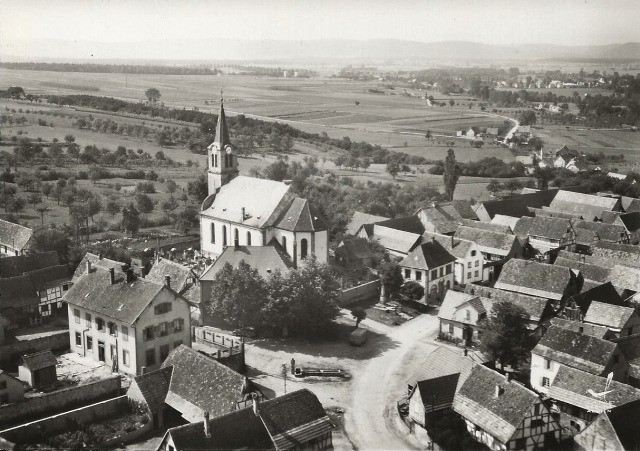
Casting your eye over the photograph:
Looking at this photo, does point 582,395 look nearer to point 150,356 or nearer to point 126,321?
point 150,356

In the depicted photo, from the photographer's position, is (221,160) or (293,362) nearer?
(293,362)

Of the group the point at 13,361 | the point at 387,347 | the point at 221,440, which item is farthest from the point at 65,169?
the point at 221,440

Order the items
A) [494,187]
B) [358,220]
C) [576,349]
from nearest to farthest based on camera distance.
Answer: [576,349] < [358,220] < [494,187]

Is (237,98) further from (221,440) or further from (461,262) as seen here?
(221,440)

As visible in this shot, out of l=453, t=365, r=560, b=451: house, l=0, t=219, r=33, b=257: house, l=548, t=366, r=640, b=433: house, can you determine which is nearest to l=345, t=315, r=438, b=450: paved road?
l=453, t=365, r=560, b=451: house

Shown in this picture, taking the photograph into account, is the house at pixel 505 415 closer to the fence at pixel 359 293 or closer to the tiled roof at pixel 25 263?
the fence at pixel 359 293

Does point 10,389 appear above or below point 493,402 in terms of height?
below

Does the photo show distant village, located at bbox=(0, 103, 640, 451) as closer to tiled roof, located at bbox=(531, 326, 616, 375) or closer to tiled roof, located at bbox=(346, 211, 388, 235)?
tiled roof, located at bbox=(531, 326, 616, 375)

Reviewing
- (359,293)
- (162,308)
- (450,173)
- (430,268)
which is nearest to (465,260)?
(430,268)
